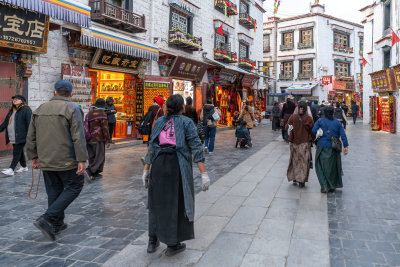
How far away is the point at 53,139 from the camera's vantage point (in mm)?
3854

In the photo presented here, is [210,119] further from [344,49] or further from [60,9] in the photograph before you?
[344,49]

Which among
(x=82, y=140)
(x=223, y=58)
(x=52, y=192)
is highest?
(x=223, y=58)

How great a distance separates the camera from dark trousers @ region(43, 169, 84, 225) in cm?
383

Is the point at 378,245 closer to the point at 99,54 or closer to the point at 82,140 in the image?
the point at 82,140

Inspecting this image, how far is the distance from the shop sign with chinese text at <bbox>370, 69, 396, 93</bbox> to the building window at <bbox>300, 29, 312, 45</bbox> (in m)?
15.1

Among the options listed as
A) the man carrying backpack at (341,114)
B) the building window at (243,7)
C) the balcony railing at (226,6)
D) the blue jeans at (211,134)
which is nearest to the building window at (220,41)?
the balcony railing at (226,6)

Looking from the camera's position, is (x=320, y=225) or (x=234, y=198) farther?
(x=234, y=198)

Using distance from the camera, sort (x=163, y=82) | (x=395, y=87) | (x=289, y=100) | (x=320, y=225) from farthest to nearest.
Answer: (x=395, y=87) → (x=163, y=82) → (x=289, y=100) → (x=320, y=225)

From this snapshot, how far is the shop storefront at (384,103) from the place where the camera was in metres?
17.8

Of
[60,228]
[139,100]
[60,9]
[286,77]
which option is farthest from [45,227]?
[286,77]

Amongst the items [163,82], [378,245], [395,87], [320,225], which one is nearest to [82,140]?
[320,225]

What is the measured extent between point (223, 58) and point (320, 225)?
16.8 m

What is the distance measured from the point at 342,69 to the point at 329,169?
111 ft

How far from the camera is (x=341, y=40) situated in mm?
35969
